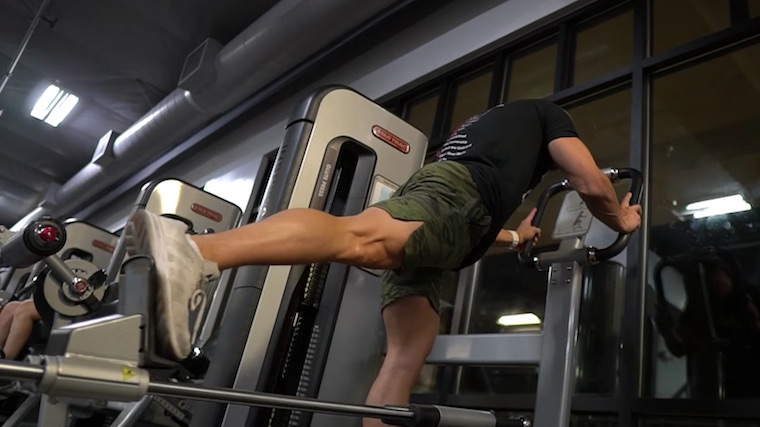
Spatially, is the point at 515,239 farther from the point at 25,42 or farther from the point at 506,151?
the point at 25,42

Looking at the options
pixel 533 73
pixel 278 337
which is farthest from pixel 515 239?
pixel 533 73

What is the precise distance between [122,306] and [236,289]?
961mm

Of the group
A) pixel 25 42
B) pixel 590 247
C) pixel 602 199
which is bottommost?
pixel 590 247

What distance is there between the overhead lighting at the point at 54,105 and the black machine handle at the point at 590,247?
5525mm

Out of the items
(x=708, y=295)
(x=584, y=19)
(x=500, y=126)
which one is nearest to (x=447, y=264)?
(x=500, y=126)

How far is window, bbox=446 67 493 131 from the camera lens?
384 cm

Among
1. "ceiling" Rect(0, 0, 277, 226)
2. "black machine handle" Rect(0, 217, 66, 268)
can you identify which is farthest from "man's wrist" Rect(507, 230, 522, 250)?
"ceiling" Rect(0, 0, 277, 226)

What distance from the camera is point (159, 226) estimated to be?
1046 millimetres

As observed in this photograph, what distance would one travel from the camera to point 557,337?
1607 mm

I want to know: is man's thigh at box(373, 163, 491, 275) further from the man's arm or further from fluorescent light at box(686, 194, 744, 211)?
fluorescent light at box(686, 194, 744, 211)

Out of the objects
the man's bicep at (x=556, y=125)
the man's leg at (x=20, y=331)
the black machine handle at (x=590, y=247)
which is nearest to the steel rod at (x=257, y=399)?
the black machine handle at (x=590, y=247)

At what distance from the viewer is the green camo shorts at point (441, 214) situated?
1.47 meters

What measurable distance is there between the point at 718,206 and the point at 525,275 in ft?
2.91

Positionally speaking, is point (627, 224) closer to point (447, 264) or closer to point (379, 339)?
point (447, 264)
